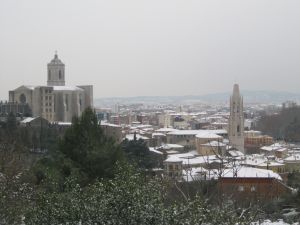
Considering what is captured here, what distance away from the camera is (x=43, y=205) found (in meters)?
6.47

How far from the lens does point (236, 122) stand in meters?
46.0

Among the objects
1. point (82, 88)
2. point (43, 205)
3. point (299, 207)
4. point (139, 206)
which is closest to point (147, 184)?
point (139, 206)

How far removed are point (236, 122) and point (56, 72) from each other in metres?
21.9

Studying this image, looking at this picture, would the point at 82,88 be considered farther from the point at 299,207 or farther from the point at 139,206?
the point at 139,206

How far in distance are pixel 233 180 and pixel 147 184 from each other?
12.6m

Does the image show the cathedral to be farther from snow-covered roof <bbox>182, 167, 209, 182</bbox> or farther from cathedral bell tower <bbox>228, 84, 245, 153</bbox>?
snow-covered roof <bbox>182, 167, 209, 182</bbox>

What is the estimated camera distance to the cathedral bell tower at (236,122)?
45.5m

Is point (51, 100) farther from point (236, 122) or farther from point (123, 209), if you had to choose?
point (123, 209)

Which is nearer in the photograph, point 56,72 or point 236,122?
point 236,122

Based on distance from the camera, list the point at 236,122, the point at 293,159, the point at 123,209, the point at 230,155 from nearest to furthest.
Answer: the point at 123,209 < the point at 230,155 < the point at 293,159 < the point at 236,122

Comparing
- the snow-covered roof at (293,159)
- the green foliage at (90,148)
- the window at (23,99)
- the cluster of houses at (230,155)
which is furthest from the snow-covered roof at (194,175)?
the window at (23,99)

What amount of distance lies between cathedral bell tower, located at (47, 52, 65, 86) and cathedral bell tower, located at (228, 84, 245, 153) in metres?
20.6

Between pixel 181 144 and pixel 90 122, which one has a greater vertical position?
pixel 90 122

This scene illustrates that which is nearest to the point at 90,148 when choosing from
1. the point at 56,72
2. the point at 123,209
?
the point at 123,209
